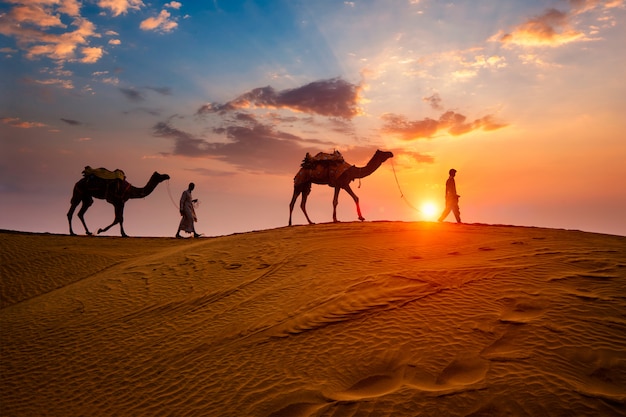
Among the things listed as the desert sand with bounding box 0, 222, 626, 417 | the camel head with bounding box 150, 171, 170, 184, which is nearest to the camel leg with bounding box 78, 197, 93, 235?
the camel head with bounding box 150, 171, 170, 184

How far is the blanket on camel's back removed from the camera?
17.1m

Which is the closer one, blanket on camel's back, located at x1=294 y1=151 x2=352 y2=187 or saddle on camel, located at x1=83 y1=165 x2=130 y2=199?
blanket on camel's back, located at x1=294 y1=151 x2=352 y2=187

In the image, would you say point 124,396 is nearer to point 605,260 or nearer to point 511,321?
point 511,321

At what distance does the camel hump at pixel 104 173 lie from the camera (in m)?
18.0

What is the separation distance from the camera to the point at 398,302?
5953 mm

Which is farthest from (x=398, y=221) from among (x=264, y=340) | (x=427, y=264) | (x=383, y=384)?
(x=383, y=384)

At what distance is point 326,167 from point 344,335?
40.8ft

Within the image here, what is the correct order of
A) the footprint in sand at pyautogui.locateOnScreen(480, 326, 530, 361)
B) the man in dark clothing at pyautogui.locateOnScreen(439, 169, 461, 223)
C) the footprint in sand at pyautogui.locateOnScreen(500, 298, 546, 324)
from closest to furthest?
the footprint in sand at pyautogui.locateOnScreen(480, 326, 530, 361), the footprint in sand at pyautogui.locateOnScreen(500, 298, 546, 324), the man in dark clothing at pyautogui.locateOnScreen(439, 169, 461, 223)

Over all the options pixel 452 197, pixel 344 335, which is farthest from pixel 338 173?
pixel 344 335

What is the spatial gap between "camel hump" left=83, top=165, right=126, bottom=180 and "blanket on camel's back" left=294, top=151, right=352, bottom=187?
8386 millimetres

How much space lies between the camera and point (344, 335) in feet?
17.3

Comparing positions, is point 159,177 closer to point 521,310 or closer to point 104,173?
point 104,173

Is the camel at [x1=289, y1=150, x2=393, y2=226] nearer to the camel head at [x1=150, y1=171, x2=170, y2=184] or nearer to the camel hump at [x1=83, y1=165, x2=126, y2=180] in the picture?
the camel head at [x1=150, y1=171, x2=170, y2=184]

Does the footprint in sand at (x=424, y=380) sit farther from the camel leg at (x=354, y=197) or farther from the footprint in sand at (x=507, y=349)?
the camel leg at (x=354, y=197)
